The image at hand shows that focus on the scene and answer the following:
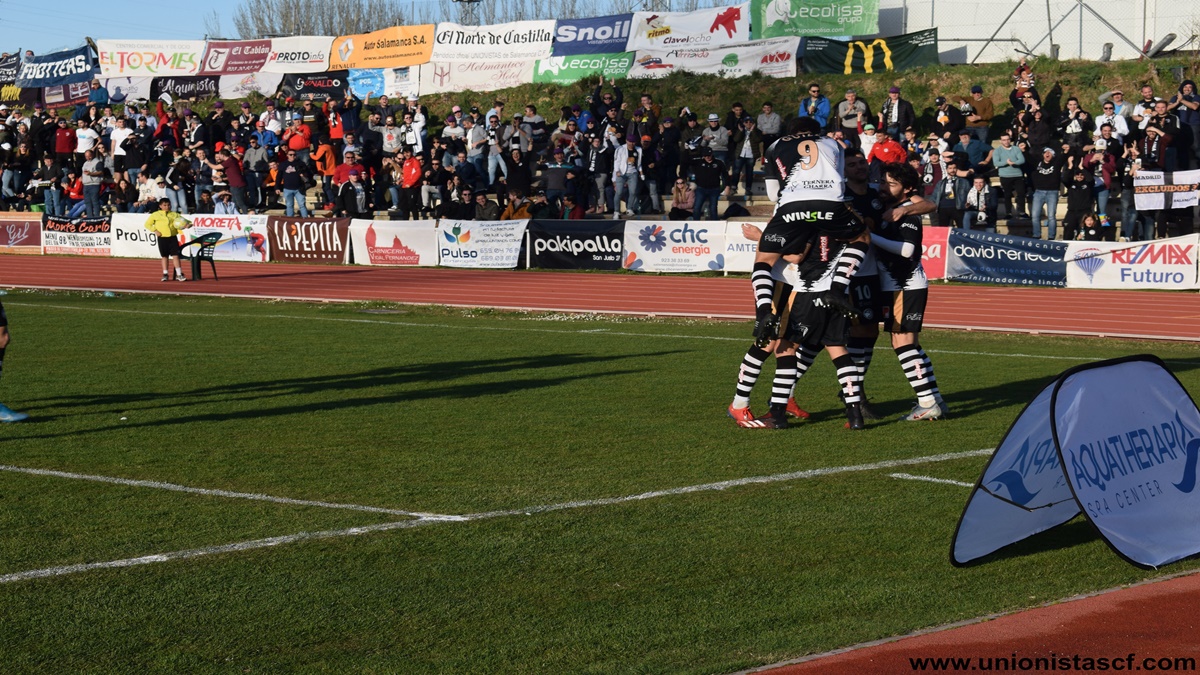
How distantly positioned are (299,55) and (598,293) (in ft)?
90.4

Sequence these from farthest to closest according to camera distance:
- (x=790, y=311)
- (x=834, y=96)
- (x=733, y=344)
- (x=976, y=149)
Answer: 1. (x=834, y=96)
2. (x=976, y=149)
3. (x=733, y=344)
4. (x=790, y=311)

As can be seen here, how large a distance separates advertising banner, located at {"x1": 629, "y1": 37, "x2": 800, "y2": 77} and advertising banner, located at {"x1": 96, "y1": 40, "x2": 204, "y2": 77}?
61.2ft

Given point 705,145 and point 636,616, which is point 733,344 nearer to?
point 636,616

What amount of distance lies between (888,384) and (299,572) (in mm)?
7765

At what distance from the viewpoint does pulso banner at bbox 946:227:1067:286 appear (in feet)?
78.6

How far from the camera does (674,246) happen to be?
27.8 meters

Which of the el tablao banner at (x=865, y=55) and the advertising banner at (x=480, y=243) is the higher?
the el tablao banner at (x=865, y=55)

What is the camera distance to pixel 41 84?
53844mm

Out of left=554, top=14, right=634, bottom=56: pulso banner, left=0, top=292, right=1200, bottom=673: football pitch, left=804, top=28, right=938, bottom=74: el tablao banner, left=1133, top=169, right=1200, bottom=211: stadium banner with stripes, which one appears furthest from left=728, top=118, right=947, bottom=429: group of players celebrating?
left=554, top=14, right=634, bottom=56: pulso banner

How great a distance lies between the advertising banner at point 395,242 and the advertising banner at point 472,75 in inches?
545

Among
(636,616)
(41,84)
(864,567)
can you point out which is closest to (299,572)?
(636,616)

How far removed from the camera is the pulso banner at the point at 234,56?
49406mm

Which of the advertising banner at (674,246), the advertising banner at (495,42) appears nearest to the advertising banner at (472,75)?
the advertising banner at (495,42)

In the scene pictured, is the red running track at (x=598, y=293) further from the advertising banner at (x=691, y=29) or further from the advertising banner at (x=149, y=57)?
the advertising banner at (x=149, y=57)
